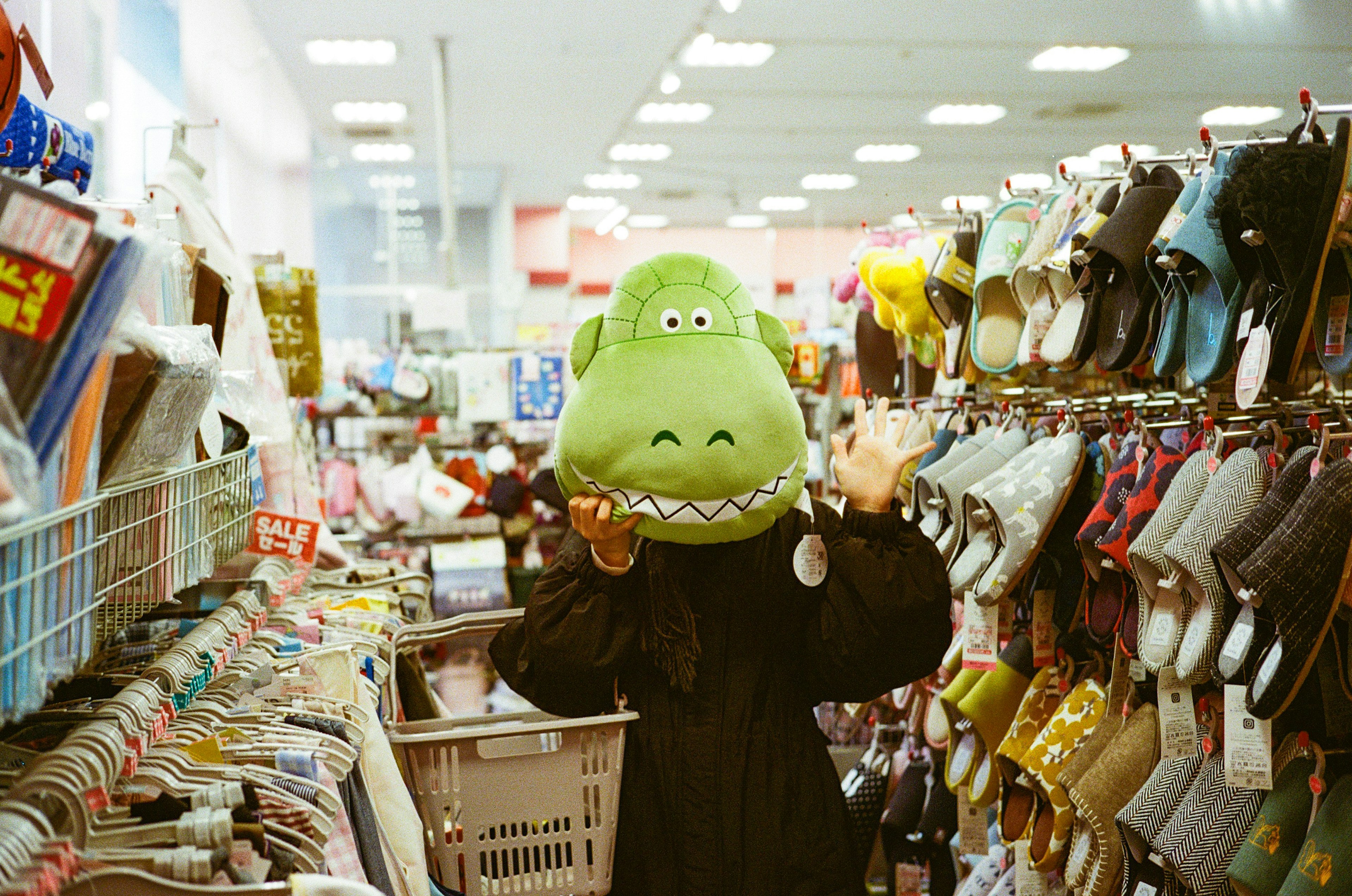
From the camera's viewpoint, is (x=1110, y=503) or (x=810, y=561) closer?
(x=810, y=561)

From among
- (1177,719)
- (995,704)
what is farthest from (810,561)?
(995,704)

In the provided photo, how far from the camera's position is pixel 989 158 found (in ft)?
34.1

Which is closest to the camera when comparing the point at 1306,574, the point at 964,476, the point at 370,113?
the point at 1306,574

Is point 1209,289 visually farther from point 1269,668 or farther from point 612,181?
point 612,181

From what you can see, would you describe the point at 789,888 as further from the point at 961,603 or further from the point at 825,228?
the point at 825,228

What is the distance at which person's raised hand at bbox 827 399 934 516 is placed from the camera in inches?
68.2

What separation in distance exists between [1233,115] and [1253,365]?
6.85 meters

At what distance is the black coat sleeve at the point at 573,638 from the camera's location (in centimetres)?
166

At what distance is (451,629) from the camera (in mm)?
1914

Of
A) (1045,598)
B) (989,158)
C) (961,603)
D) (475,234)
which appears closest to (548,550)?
(961,603)

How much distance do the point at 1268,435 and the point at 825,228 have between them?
13135 mm

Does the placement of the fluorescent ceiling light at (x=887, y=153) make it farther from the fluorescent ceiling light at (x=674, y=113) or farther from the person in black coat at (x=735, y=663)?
the person in black coat at (x=735, y=663)

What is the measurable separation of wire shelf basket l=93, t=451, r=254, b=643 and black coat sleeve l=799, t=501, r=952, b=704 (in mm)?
847

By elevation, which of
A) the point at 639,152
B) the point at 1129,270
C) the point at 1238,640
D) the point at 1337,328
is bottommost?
the point at 1238,640
